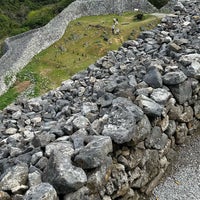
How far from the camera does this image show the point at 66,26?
49.7 meters

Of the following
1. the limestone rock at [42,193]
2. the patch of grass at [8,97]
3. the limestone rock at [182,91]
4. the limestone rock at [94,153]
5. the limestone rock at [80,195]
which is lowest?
the patch of grass at [8,97]

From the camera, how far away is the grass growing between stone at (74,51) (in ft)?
124

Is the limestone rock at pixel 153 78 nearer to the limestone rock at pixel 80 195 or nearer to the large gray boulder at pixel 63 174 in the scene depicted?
the large gray boulder at pixel 63 174

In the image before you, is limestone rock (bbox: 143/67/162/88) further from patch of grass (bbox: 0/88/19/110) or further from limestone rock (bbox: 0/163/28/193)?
patch of grass (bbox: 0/88/19/110)

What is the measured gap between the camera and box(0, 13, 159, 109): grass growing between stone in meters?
37.8

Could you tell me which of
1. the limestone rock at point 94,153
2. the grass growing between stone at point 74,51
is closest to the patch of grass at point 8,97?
the grass growing between stone at point 74,51

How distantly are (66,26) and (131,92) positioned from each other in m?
41.9

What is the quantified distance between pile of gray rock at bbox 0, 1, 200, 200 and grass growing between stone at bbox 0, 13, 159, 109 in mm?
24001

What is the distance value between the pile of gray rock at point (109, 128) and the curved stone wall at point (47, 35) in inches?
1098

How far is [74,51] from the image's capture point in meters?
43.3

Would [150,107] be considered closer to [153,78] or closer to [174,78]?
[153,78]

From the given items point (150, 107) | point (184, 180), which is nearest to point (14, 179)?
point (150, 107)

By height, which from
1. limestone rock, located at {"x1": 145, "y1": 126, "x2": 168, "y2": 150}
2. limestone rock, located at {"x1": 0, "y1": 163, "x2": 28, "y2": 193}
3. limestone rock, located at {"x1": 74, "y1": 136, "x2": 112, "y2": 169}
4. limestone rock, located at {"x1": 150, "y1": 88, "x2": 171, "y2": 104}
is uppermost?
limestone rock, located at {"x1": 0, "y1": 163, "x2": 28, "y2": 193}

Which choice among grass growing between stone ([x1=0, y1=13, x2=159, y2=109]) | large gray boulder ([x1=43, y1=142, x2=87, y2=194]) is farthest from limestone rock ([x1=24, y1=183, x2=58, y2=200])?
grass growing between stone ([x1=0, y1=13, x2=159, y2=109])
